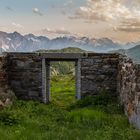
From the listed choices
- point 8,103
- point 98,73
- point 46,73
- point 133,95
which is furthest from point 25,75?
point 133,95

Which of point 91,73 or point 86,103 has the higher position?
point 91,73

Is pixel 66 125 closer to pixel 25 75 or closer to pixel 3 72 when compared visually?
pixel 3 72

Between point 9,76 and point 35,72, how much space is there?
1487 mm

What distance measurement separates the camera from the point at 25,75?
67.9 feet

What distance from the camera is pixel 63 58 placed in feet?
66.9

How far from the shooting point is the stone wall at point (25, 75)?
67.4 feet

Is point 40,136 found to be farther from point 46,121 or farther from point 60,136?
point 46,121

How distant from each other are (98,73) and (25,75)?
4.02 meters

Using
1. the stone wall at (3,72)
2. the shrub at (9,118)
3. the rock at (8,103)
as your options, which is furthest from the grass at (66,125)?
the stone wall at (3,72)

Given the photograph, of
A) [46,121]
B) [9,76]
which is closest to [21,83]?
[9,76]

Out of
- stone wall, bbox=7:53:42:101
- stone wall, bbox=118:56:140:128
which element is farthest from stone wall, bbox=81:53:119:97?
stone wall, bbox=118:56:140:128

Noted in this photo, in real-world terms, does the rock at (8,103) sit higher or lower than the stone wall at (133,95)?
lower

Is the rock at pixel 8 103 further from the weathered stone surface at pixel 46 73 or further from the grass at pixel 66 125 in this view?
the weathered stone surface at pixel 46 73

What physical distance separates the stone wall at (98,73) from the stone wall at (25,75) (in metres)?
2.47
